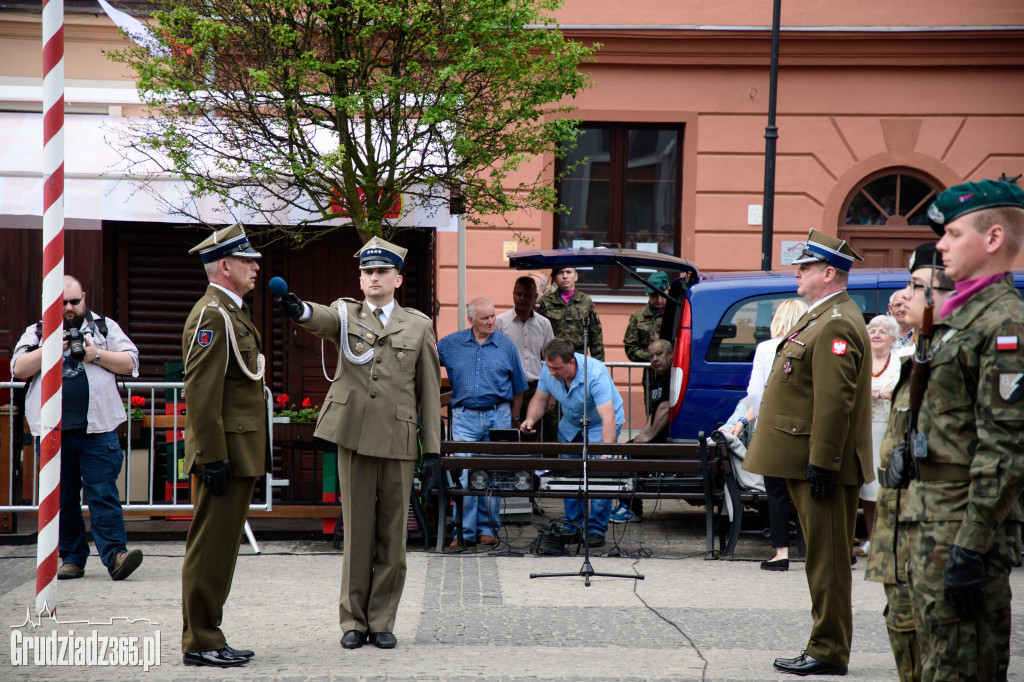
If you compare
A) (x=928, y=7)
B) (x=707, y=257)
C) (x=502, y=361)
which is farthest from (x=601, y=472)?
(x=928, y=7)

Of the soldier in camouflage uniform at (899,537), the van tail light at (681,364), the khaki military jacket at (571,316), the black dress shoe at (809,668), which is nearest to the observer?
the soldier in camouflage uniform at (899,537)

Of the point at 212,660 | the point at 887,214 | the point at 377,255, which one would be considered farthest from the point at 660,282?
the point at 212,660

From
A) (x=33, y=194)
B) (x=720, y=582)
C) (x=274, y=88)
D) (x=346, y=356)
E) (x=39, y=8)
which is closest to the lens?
(x=346, y=356)

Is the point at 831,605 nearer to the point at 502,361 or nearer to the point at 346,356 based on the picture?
the point at 346,356

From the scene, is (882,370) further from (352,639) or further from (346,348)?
(352,639)

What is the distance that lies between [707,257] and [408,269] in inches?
175

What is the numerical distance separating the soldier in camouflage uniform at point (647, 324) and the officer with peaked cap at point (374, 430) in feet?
16.6

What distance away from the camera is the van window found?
875cm

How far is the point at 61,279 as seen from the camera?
563 centimetres

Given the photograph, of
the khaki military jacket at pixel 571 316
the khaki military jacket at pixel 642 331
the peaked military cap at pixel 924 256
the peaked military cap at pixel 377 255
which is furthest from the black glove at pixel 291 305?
the khaki military jacket at pixel 642 331

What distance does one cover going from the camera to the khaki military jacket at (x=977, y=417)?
125 inches

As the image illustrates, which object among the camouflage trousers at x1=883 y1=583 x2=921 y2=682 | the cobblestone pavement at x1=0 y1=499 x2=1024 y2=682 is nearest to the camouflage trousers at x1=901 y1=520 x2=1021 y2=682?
the camouflage trousers at x1=883 y1=583 x2=921 y2=682

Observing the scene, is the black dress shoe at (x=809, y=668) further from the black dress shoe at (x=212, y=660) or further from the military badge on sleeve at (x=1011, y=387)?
the black dress shoe at (x=212, y=660)

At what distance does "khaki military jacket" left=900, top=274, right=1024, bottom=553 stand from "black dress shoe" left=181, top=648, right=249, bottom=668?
123 inches
